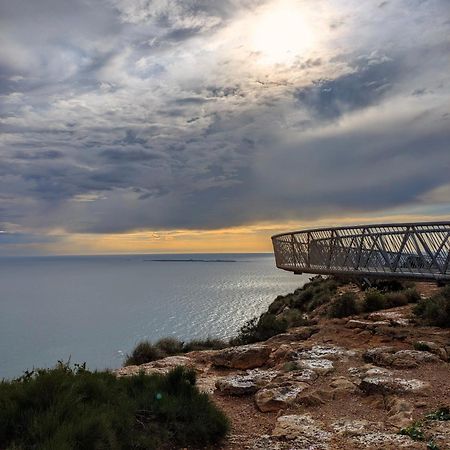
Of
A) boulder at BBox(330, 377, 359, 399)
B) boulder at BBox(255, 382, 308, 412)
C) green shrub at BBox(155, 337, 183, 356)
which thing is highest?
boulder at BBox(255, 382, 308, 412)

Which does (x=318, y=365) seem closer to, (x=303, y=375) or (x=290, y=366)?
(x=290, y=366)

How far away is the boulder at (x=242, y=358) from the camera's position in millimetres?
11523

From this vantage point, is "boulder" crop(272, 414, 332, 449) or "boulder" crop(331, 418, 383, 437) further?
"boulder" crop(331, 418, 383, 437)

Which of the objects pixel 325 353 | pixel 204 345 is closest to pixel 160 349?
pixel 204 345

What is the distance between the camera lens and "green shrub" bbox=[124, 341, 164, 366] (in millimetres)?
14789

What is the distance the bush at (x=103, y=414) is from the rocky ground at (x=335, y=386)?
73 centimetres

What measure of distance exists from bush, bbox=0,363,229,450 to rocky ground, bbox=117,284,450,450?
2.39ft

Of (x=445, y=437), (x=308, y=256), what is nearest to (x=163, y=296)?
(x=308, y=256)

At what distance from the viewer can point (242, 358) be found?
11.6m

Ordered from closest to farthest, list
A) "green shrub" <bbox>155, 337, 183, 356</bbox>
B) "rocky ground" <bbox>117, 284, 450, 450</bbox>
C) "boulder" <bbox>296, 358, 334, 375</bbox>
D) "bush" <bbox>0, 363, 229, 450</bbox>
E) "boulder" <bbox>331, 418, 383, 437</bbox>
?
"bush" <bbox>0, 363, 229, 450</bbox> < "rocky ground" <bbox>117, 284, 450, 450</bbox> < "boulder" <bbox>331, 418, 383, 437</bbox> < "boulder" <bbox>296, 358, 334, 375</bbox> < "green shrub" <bbox>155, 337, 183, 356</bbox>

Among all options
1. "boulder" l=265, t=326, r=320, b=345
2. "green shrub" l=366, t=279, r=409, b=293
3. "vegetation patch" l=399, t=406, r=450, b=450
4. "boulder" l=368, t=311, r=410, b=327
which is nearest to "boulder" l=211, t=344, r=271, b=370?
"boulder" l=265, t=326, r=320, b=345

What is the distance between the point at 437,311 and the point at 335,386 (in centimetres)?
649

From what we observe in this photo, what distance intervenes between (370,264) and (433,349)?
14.3ft

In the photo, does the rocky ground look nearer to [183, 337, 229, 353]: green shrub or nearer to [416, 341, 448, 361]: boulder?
[416, 341, 448, 361]: boulder
